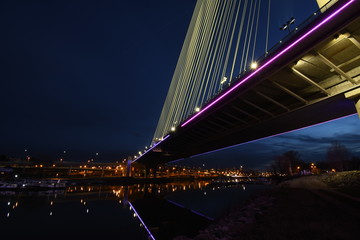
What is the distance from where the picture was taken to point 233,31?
62.7 feet

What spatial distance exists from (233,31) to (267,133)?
12.7 metres

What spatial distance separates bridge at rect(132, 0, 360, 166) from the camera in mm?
8180

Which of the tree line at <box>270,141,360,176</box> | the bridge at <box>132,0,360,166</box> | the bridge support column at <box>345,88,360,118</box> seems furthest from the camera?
the tree line at <box>270,141,360,176</box>

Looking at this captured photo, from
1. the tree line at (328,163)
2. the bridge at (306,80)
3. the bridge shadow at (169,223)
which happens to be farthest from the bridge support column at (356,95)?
the tree line at (328,163)

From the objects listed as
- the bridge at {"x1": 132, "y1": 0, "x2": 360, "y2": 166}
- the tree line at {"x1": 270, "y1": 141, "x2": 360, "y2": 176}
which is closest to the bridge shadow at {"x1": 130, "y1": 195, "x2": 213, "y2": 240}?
the bridge at {"x1": 132, "y1": 0, "x2": 360, "y2": 166}

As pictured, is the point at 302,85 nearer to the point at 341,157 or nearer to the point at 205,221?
the point at 205,221

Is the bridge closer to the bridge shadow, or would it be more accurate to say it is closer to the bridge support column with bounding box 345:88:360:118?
the bridge support column with bounding box 345:88:360:118

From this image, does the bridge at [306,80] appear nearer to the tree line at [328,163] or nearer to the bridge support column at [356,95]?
the bridge support column at [356,95]

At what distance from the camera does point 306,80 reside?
1089 centimetres

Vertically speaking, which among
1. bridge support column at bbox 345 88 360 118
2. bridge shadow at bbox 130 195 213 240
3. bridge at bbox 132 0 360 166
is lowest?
bridge shadow at bbox 130 195 213 240

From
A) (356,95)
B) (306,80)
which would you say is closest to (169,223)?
(306,80)

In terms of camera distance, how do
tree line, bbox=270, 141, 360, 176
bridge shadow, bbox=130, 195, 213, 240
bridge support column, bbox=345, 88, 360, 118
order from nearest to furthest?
bridge support column, bbox=345, 88, 360, 118 < bridge shadow, bbox=130, 195, 213, 240 < tree line, bbox=270, 141, 360, 176

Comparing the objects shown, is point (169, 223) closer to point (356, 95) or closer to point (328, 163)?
point (356, 95)

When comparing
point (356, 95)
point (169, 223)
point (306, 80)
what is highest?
point (306, 80)
